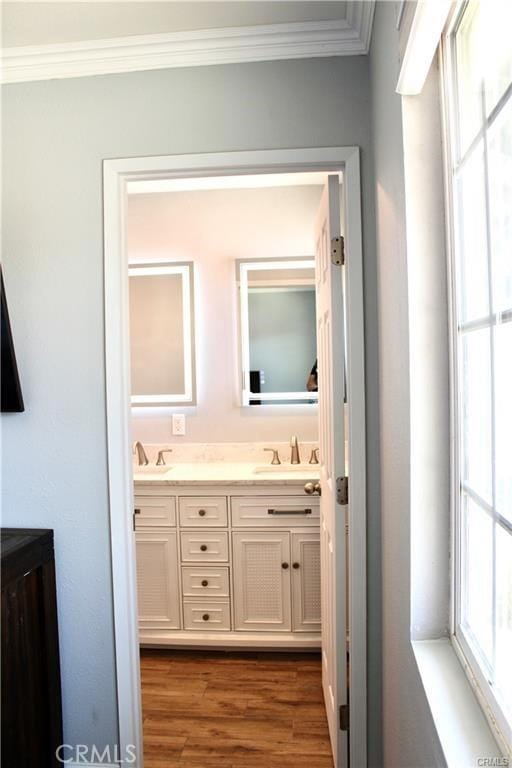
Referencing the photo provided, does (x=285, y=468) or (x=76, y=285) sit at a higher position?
(x=76, y=285)

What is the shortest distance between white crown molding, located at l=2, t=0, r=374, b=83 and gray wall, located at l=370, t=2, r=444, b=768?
172 millimetres

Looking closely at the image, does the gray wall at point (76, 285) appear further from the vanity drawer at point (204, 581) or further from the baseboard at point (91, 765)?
the vanity drawer at point (204, 581)

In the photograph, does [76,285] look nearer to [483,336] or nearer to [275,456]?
[483,336]

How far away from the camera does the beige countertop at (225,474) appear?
2465 millimetres

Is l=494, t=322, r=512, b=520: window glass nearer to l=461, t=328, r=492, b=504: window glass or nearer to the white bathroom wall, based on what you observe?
l=461, t=328, r=492, b=504: window glass

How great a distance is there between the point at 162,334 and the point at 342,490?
1.76 meters

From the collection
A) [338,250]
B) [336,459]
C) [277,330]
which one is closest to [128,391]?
[336,459]

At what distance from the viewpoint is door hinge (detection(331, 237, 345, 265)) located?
5.48 ft

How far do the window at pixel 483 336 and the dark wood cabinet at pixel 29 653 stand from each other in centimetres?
129

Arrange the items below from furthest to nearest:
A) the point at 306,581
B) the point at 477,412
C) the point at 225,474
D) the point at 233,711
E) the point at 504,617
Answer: the point at 225,474, the point at 306,581, the point at 233,711, the point at 477,412, the point at 504,617

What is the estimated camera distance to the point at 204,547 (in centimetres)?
253

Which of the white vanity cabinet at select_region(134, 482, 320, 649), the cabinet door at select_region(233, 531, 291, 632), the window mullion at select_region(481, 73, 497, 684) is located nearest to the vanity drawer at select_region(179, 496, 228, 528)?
the white vanity cabinet at select_region(134, 482, 320, 649)

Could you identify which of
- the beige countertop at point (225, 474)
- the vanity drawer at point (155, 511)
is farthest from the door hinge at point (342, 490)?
the vanity drawer at point (155, 511)

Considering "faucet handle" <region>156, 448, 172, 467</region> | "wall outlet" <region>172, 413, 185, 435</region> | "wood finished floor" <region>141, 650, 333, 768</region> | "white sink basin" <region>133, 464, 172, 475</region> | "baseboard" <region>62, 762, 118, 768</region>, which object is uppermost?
"wall outlet" <region>172, 413, 185, 435</region>
